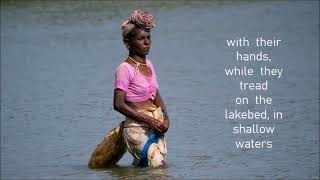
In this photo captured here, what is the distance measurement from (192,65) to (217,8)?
7.70 meters

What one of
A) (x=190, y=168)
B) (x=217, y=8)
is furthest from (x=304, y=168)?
(x=217, y=8)

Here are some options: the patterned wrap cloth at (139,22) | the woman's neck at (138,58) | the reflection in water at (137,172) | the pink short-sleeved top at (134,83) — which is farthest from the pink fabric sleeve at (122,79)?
the reflection in water at (137,172)

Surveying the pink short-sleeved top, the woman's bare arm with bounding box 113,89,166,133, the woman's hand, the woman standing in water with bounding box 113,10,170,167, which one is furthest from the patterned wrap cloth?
the woman's hand

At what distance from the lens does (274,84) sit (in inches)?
516

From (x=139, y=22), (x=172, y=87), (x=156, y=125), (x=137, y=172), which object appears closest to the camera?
(x=156, y=125)

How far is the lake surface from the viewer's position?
29.8ft

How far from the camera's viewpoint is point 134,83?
7809mm

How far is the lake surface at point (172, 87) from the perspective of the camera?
29.8ft

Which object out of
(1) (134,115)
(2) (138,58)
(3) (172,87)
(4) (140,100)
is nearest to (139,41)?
(2) (138,58)

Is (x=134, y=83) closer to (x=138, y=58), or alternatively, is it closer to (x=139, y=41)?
(x=138, y=58)

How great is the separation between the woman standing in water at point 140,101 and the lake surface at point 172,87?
0.23 meters

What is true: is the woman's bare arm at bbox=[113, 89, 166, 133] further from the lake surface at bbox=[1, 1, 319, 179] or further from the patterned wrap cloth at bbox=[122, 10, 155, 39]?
the patterned wrap cloth at bbox=[122, 10, 155, 39]

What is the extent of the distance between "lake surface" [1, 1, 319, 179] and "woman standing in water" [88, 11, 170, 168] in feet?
0.74

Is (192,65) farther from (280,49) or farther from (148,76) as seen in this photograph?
(148,76)
